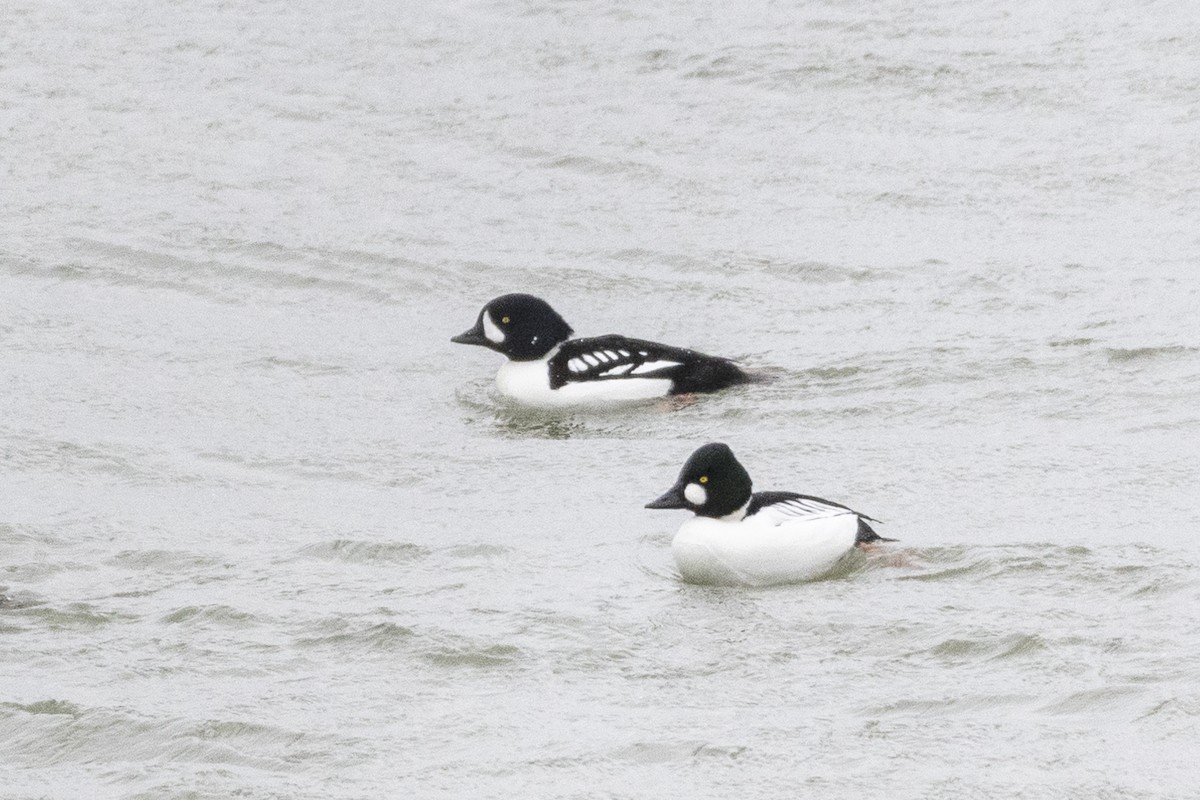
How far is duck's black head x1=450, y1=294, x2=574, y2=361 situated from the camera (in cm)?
1162

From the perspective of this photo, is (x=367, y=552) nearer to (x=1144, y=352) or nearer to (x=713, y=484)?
(x=713, y=484)

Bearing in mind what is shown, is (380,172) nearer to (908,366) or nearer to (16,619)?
(908,366)

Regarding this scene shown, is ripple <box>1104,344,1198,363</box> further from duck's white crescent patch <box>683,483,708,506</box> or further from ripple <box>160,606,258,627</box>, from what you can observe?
ripple <box>160,606,258,627</box>

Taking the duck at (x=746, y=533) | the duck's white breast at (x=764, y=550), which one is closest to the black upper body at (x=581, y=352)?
the duck at (x=746, y=533)

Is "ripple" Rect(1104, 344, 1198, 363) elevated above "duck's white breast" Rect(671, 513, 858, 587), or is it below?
above

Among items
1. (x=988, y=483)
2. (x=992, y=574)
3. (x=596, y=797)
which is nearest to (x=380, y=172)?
(x=988, y=483)

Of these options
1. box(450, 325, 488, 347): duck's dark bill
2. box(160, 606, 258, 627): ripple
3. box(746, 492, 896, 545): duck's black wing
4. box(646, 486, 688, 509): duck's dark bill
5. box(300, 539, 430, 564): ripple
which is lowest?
box(160, 606, 258, 627): ripple

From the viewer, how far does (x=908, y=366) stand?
37.1 ft

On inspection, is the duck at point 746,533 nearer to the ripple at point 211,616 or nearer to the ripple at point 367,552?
the ripple at point 367,552

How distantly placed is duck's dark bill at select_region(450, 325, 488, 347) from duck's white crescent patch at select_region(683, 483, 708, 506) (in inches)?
142

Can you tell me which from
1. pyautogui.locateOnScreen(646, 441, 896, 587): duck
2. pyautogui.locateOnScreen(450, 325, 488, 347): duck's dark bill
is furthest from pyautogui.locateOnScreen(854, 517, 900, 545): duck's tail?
pyautogui.locateOnScreen(450, 325, 488, 347): duck's dark bill

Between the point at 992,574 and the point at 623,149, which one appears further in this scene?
the point at 623,149

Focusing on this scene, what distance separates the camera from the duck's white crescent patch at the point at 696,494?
27.0 feet

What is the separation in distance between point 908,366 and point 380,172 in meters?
6.14
